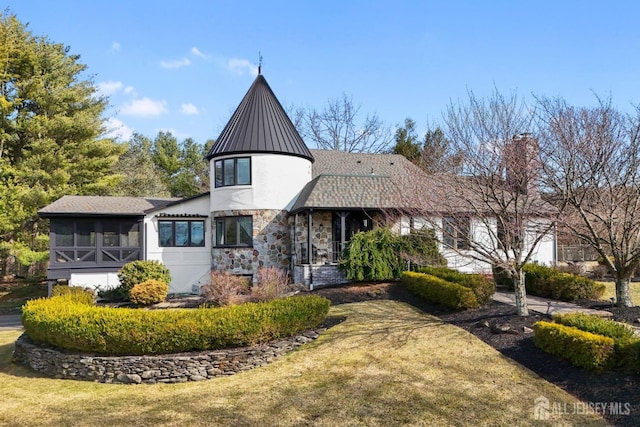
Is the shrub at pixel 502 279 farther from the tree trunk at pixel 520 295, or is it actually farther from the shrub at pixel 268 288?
the shrub at pixel 268 288

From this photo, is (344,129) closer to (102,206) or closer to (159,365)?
(102,206)

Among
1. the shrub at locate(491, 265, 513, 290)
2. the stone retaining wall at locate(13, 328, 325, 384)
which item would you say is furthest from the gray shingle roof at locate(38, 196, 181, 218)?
the shrub at locate(491, 265, 513, 290)

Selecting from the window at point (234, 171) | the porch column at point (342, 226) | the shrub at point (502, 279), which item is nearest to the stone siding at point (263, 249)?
the window at point (234, 171)

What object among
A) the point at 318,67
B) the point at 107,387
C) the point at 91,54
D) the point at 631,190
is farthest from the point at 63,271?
the point at 631,190

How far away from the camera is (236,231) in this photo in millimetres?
18656

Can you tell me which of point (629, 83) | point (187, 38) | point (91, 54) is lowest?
point (629, 83)

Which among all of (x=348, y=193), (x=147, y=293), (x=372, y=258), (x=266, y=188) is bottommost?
(x=147, y=293)

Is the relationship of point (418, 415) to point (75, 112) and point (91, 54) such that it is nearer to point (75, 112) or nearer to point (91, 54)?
point (75, 112)

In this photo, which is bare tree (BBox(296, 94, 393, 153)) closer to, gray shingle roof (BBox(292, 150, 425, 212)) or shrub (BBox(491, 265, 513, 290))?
gray shingle roof (BBox(292, 150, 425, 212))

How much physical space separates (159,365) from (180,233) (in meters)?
11.4

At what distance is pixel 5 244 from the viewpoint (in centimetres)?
2228

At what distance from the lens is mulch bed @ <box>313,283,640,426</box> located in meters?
6.44

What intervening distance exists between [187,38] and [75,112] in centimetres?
1447

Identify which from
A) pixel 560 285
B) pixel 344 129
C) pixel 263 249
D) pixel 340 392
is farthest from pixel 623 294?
pixel 344 129
